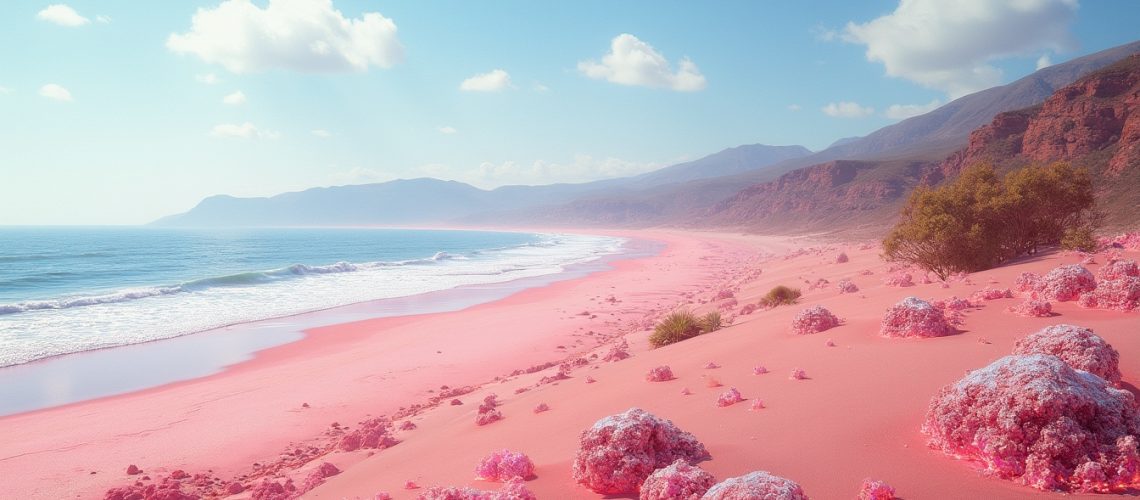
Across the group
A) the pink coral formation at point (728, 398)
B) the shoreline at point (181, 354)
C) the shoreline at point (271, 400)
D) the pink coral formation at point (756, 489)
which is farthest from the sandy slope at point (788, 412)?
the shoreline at point (181, 354)

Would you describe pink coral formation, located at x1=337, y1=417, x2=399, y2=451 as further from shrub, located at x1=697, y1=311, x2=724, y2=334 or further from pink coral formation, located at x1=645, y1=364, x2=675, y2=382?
shrub, located at x1=697, y1=311, x2=724, y2=334

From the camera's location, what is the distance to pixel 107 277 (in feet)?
119

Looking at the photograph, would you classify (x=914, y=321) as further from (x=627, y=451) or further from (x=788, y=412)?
(x=627, y=451)

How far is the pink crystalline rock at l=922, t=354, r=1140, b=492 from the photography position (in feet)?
10.5

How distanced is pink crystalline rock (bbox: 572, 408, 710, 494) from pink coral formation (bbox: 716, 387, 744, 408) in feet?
5.18

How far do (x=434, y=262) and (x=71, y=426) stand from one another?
1567 inches

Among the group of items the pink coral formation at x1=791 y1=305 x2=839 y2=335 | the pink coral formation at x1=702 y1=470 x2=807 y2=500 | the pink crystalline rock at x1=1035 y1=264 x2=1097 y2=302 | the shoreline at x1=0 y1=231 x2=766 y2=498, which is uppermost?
the pink crystalline rock at x1=1035 y1=264 x2=1097 y2=302

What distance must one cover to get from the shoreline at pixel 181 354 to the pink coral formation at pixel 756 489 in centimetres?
1348

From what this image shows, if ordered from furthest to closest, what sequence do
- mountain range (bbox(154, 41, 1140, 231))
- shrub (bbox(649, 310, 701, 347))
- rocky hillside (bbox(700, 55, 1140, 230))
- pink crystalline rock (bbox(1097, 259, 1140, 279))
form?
mountain range (bbox(154, 41, 1140, 231))
rocky hillside (bbox(700, 55, 1140, 230))
shrub (bbox(649, 310, 701, 347))
pink crystalline rock (bbox(1097, 259, 1140, 279))

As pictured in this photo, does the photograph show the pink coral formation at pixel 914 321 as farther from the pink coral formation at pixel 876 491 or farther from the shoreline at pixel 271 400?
the shoreline at pixel 271 400

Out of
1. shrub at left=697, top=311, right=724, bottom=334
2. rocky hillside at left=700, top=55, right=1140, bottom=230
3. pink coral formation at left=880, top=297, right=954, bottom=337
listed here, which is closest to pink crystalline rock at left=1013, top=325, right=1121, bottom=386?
pink coral formation at left=880, top=297, right=954, bottom=337

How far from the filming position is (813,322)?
860 centimetres

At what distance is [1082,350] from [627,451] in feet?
11.8

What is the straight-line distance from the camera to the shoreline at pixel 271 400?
8.22 meters
